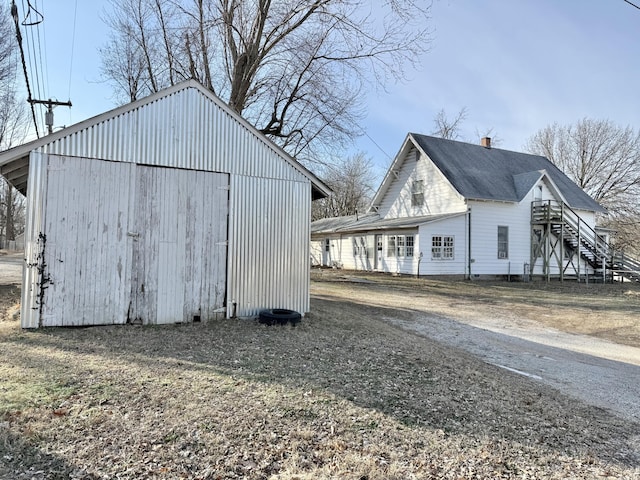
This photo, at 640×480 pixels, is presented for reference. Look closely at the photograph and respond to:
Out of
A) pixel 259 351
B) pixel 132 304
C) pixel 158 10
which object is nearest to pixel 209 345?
pixel 259 351

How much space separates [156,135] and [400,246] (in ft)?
53.2

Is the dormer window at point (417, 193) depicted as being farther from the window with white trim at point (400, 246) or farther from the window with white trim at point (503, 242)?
the window with white trim at point (503, 242)

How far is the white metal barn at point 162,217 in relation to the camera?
22.8ft

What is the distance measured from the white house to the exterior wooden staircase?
6 cm

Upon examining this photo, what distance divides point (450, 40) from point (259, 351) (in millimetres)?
11905

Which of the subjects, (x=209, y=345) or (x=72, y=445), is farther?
(x=209, y=345)

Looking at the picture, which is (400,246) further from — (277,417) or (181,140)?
(277,417)

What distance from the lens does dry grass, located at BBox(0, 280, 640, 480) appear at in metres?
3.14

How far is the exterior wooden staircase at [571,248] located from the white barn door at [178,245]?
20153 mm

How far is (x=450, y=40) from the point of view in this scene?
13.3m

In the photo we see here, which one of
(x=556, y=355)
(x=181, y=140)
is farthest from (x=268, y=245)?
(x=556, y=355)

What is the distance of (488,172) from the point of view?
23.7 metres

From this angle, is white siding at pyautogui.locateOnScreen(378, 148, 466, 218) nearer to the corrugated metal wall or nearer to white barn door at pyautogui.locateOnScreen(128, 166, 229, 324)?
the corrugated metal wall

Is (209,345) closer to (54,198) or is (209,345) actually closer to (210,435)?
(210,435)
